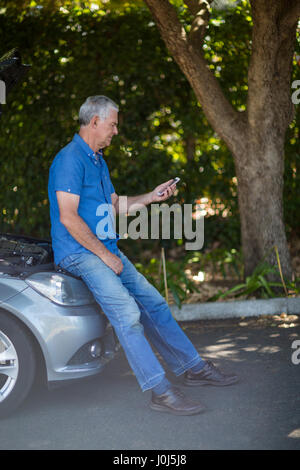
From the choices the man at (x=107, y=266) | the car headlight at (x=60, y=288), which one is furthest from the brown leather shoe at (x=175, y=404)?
the car headlight at (x=60, y=288)

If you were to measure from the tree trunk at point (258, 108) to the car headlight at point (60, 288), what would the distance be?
2.86 m

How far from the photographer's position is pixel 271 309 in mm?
6055

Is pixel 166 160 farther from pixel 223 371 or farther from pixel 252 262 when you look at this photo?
pixel 223 371

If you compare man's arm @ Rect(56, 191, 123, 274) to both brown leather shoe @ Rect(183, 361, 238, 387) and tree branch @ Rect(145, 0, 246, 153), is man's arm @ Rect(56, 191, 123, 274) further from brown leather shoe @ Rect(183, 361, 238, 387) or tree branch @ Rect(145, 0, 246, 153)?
tree branch @ Rect(145, 0, 246, 153)

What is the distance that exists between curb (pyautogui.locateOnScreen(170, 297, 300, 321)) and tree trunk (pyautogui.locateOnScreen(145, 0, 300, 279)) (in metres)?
0.51

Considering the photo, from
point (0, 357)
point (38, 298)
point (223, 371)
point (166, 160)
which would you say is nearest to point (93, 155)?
point (38, 298)

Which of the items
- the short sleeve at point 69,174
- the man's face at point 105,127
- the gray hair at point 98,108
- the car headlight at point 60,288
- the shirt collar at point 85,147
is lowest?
the car headlight at point 60,288

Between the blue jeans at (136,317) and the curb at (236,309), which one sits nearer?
the blue jeans at (136,317)

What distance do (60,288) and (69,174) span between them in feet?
2.35

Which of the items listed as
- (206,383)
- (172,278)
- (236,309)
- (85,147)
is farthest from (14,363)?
(172,278)

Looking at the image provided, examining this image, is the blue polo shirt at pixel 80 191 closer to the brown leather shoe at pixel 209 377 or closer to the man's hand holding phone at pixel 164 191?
the man's hand holding phone at pixel 164 191

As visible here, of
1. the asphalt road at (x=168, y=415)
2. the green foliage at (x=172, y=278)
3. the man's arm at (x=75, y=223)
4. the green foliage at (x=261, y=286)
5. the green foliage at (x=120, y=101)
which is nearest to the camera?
the asphalt road at (x=168, y=415)

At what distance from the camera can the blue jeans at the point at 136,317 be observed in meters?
3.83

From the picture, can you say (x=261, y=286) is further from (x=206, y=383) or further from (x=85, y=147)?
(x=85, y=147)
